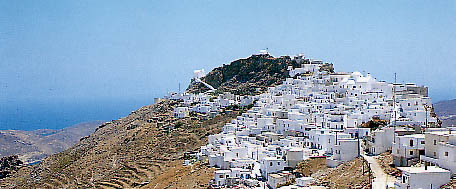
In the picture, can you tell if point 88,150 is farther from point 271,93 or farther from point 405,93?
point 405,93

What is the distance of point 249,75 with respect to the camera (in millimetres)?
68875

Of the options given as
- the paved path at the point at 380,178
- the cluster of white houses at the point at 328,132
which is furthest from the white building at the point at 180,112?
the paved path at the point at 380,178

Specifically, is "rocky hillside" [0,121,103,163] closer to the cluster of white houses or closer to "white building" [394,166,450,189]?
the cluster of white houses

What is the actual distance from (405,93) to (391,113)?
26.6 ft

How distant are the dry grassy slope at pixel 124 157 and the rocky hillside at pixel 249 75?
13.8 metres

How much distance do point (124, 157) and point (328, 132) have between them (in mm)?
22131

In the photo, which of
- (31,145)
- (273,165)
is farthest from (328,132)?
(31,145)

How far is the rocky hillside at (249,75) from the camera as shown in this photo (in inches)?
2496

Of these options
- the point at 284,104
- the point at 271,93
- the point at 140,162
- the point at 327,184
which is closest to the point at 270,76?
the point at 271,93

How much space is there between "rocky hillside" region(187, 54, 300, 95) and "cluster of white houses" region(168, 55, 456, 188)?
7.81 meters

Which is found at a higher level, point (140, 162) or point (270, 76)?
point (270, 76)

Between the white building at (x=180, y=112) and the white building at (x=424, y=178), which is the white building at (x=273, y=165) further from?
the white building at (x=180, y=112)

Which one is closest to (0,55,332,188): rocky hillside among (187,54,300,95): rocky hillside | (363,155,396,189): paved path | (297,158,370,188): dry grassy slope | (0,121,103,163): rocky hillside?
(187,54,300,95): rocky hillside

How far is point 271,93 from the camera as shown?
54.0m
